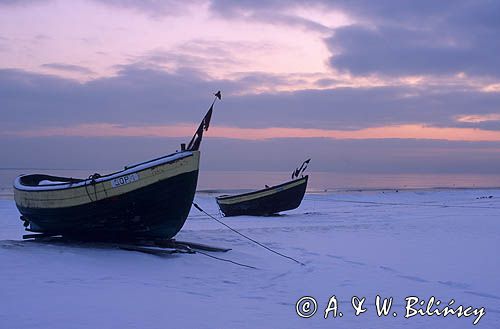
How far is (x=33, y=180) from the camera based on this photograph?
12305 mm

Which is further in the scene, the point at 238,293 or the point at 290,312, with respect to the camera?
the point at 238,293

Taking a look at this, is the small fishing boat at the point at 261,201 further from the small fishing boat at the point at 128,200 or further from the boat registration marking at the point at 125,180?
the boat registration marking at the point at 125,180

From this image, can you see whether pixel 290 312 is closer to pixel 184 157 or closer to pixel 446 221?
pixel 184 157

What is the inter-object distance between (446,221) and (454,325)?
12050 millimetres

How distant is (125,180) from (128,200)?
0.37 meters

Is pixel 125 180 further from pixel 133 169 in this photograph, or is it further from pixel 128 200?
pixel 128 200

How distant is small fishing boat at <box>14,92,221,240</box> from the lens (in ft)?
31.1

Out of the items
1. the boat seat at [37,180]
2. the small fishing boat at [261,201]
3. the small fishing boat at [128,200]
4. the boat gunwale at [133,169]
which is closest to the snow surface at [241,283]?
the small fishing boat at [128,200]

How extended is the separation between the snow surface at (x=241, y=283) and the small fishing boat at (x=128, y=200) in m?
0.52

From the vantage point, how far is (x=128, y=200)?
31.2ft

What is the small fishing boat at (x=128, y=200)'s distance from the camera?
9477mm

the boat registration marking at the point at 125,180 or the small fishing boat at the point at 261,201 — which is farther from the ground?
the boat registration marking at the point at 125,180

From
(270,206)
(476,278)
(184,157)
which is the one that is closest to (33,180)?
(184,157)

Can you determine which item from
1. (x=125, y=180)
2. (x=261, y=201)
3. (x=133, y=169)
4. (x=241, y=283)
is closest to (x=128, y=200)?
(x=125, y=180)
